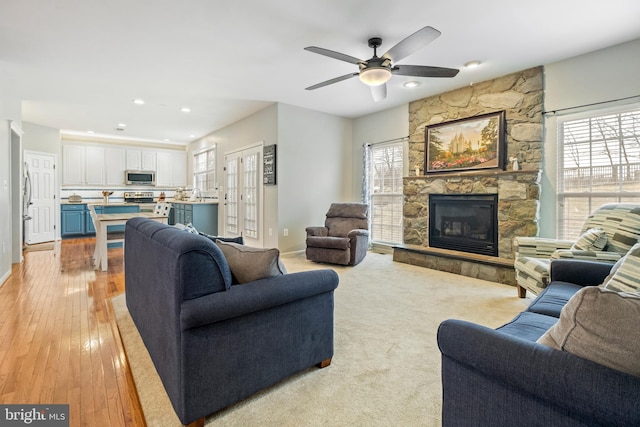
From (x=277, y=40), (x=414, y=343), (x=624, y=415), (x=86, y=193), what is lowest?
(x=414, y=343)

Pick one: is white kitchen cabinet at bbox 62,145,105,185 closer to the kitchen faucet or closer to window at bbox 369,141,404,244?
the kitchen faucet

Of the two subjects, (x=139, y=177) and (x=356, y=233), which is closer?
(x=356, y=233)

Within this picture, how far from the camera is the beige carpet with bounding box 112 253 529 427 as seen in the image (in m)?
1.50

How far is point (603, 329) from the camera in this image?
80 cm

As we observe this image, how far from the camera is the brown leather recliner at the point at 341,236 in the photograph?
464cm

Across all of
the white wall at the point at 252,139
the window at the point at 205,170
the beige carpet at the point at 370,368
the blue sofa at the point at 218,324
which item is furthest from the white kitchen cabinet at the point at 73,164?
the blue sofa at the point at 218,324

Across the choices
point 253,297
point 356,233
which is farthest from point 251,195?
point 253,297

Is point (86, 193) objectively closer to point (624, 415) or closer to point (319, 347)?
point (319, 347)

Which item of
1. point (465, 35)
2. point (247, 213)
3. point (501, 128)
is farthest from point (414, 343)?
point (247, 213)

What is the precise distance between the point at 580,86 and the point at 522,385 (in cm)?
406

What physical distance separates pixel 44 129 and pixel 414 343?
859 cm

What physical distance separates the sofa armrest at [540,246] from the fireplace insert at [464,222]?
0.89 meters

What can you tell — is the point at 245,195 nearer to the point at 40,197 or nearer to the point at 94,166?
the point at 40,197

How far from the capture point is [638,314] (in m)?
0.77
